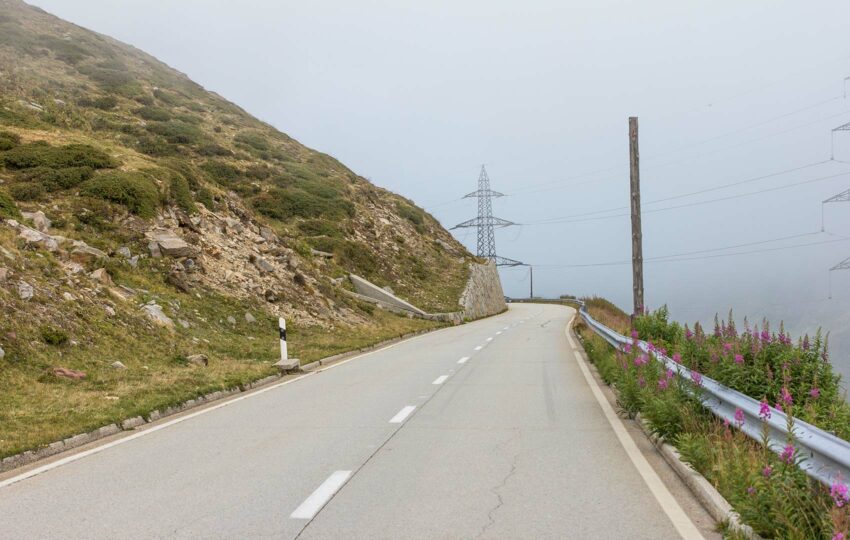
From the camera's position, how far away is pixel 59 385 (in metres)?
11.5

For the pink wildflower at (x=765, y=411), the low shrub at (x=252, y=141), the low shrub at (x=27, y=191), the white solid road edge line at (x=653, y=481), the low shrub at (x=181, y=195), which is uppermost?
the low shrub at (x=252, y=141)

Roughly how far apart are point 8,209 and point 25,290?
598 centimetres

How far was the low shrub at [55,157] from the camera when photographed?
24.7 m

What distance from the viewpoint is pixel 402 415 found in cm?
964

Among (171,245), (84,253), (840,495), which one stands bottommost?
(840,495)

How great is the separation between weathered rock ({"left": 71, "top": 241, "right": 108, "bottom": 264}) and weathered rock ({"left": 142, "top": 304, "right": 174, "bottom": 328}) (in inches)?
99.1

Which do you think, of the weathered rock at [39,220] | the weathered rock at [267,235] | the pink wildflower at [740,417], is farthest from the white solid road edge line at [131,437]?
the weathered rock at [267,235]

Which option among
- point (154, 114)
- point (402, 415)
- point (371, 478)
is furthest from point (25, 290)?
point (154, 114)

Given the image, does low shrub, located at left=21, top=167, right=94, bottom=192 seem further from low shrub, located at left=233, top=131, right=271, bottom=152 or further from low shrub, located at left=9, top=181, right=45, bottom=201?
low shrub, located at left=233, top=131, right=271, bottom=152

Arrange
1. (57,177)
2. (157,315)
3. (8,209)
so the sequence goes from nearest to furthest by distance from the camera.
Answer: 1. (157,315)
2. (8,209)
3. (57,177)

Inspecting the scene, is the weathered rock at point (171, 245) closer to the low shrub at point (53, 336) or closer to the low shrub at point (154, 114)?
the low shrub at point (53, 336)

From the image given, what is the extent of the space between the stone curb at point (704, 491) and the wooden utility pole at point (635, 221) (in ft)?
45.0

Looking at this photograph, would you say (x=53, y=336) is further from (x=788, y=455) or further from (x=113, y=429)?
(x=788, y=455)

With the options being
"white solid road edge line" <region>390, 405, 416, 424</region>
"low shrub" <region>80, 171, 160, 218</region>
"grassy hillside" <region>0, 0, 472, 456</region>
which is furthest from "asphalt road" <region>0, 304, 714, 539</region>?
"low shrub" <region>80, 171, 160, 218</region>
